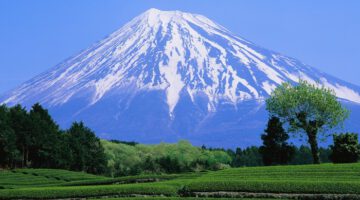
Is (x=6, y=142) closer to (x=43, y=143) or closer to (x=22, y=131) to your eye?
(x=22, y=131)

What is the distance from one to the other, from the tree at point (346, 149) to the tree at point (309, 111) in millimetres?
12902

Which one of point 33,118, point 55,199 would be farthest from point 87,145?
point 55,199

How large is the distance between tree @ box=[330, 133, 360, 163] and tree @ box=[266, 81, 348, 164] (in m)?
12.9

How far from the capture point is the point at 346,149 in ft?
181

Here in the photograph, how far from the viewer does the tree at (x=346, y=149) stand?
5506 cm

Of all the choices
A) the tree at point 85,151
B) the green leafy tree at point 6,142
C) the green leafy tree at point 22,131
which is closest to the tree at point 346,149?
the green leafy tree at point 6,142

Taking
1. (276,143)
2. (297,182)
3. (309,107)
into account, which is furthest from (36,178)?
(297,182)

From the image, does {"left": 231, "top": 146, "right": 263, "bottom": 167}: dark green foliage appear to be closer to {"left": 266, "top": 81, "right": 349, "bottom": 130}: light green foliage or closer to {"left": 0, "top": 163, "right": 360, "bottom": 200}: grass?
{"left": 266, "top": 81, "right": 349, "bottom": 130}: light green foliage

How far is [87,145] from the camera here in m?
104

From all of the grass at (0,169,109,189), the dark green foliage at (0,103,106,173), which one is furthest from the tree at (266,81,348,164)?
the dark green foliage at (0,103,106,173)

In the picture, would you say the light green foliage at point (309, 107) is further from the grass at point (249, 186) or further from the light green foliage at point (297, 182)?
the light green foliage at point (297, 182)

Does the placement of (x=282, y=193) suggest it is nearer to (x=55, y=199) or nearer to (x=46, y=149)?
(x=55, y=199)

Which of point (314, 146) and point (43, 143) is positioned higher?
point (43, 143)

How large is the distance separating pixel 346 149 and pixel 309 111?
620 inches
